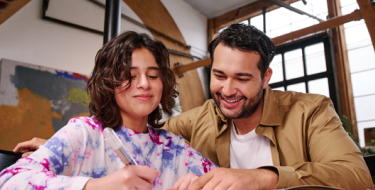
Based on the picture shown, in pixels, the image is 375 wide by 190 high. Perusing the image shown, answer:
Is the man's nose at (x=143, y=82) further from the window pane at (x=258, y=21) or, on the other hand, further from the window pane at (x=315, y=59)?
the window pane at (x=258, y=21)

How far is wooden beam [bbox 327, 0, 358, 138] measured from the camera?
19.7 feet

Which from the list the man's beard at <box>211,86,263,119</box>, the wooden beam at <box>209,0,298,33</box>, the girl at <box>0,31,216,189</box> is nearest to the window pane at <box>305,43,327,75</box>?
the wooden beam at <box>209,0,298,33</box>

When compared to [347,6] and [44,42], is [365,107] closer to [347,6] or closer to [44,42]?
[347,6]

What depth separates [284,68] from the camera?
6980mm

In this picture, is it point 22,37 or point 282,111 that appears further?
point 22,37

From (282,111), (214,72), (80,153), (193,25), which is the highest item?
(193,25)

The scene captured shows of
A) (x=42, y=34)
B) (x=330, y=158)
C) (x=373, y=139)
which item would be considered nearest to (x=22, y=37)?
(x=42, y=34)

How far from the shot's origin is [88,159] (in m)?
0.96

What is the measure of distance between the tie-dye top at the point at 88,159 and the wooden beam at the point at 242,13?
23.3ft

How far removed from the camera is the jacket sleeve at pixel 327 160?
40.2 inches

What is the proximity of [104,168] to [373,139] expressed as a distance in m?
6.07

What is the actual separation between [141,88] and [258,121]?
2.69 ft

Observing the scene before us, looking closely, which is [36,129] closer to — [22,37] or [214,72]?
[22,37]

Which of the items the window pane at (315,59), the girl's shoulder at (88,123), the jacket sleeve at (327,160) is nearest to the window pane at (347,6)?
the window pane at (315,59)
